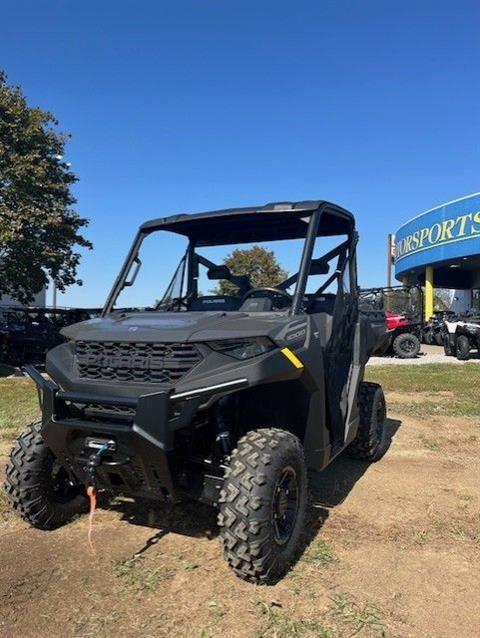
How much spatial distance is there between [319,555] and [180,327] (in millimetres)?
1656

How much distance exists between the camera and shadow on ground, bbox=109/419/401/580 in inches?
159

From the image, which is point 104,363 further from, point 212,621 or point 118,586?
point 212,621

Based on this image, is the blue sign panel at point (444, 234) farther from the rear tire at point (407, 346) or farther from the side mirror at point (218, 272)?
the side mirror at point (218, 272)

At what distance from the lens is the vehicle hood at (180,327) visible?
3.42m

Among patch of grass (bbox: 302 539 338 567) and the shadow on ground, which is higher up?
the shadow on ground

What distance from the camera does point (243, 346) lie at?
3461 millimetres

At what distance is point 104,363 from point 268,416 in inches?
47.9

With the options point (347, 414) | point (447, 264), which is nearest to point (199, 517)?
point (347, 414)

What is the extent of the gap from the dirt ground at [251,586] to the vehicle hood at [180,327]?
1354 mm

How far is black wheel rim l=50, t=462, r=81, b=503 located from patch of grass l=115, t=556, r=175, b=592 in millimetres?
823

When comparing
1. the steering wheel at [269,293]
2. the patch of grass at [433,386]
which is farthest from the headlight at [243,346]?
the patch of grass at [433,386]

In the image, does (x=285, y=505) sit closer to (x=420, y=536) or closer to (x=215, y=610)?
(x=215, y=610)

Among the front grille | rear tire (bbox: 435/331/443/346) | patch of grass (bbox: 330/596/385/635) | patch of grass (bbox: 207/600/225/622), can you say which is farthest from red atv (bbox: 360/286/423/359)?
patch of grass (bbox: 207/600/225/622)

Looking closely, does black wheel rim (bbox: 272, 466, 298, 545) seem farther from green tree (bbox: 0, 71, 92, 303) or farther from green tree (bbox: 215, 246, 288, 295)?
green tree (bbox: 0, 71, 92, 303)
